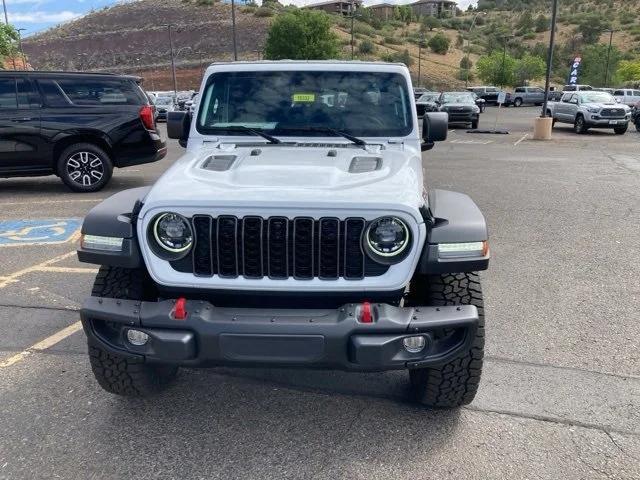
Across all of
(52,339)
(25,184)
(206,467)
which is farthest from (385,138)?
(25,184)

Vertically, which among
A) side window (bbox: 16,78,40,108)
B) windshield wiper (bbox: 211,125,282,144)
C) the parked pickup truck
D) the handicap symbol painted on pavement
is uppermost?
windshield wiper (bbox: 211,125,282,144)

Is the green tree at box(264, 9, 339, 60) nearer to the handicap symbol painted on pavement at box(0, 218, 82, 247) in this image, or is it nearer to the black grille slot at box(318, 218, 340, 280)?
the handicap symbol painted on pavement at box(0, 218, 82, 247)

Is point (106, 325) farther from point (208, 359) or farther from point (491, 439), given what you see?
point (491, 439)

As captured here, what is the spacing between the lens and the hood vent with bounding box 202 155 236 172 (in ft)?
10.8

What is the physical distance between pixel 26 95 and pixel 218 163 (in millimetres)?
7165

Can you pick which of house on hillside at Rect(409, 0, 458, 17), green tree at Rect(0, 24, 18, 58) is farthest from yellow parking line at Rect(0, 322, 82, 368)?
house on hillside at Rect(409, 0, 458, 17)

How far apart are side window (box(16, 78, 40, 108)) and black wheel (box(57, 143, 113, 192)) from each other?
82cm

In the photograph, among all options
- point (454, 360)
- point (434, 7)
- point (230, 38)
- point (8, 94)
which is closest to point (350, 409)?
point (454, 360)

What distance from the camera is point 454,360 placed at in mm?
2994

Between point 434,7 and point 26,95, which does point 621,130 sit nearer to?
point 26,95

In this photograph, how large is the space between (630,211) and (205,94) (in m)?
6.78

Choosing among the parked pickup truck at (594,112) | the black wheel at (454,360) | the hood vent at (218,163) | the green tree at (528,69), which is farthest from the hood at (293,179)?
the green tree at (528,69)

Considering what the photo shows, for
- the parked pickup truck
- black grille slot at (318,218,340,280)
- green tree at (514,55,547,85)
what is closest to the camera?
black grille slot at (318,218,340,280)

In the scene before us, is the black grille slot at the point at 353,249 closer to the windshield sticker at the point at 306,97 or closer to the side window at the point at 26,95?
the windshield sticker at the point at 306,97
